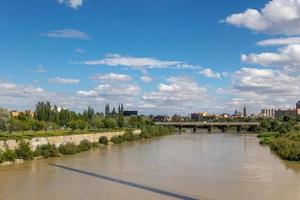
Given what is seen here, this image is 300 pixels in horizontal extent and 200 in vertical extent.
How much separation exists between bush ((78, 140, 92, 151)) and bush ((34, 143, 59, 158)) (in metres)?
5.07

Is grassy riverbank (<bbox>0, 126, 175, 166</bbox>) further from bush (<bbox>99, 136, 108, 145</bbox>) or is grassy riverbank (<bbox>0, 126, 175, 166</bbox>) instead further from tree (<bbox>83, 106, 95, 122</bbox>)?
tree (<bbox>83, 106, 95, 122</bbox>)

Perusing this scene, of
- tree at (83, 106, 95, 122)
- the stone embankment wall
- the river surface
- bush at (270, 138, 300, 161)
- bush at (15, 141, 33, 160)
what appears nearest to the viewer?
the river surface

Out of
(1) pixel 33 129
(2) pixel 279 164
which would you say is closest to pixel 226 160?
(2) pixel 279 164

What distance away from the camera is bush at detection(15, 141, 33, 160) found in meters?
33.6

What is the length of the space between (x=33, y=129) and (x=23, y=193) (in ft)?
96.0

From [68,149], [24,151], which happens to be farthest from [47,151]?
[68,149]

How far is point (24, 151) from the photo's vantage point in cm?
3397

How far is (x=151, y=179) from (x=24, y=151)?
39.6ft

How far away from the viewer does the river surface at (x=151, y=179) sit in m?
21.1

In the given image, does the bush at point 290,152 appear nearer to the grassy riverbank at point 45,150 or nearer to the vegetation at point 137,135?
the grassy riverbank at point 45,150

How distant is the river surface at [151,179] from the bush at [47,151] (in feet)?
3.40

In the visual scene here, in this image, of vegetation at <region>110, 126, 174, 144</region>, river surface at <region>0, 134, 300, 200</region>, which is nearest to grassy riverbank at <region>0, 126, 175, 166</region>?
river surface at <region>0, 134, 300, 200</region>

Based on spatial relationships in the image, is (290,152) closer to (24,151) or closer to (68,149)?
(68,149)

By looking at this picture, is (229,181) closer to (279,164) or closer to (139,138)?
(279,164)
